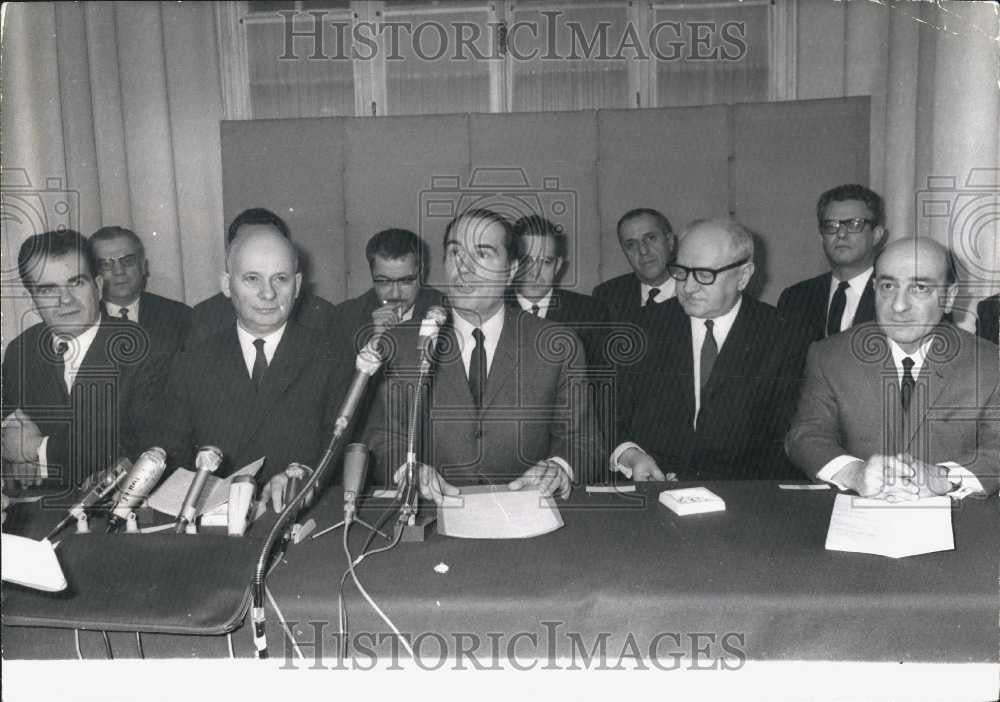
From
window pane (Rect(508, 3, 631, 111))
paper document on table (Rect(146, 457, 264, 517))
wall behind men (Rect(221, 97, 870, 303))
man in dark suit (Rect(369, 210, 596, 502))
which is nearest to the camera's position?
paper document on table (Rect(146, 457, 264, 517))

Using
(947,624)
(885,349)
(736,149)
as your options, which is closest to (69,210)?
(736,149)

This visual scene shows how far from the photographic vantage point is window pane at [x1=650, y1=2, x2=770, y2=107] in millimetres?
4703

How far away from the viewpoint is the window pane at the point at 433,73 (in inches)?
187

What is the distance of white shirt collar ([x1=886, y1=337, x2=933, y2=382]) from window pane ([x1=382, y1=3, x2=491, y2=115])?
320cm

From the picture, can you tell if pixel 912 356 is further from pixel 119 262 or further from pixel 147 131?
pixel 147 131

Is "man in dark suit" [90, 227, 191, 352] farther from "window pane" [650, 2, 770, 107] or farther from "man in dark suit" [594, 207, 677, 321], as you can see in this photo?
"window pane" [650, 2, 770, 107]

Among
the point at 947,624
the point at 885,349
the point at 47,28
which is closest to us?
the point at 947,624

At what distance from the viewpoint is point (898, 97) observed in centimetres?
468

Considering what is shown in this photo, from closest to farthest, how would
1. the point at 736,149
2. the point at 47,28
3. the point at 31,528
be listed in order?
the point at 31,528
the point at 47,28
the point at 736,149

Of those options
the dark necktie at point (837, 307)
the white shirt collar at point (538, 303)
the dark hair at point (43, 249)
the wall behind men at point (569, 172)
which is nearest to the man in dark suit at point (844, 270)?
the dark necktie at point (837, 307)

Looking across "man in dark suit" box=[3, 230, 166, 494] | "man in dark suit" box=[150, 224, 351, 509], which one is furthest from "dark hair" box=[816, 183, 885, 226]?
"man in dark suit" box=[3, 230, 166, 494]

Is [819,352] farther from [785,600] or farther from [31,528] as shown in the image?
[31,528]

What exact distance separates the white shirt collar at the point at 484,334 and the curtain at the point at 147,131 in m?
3.01

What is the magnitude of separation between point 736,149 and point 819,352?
2581mm
